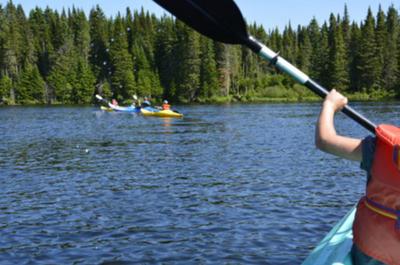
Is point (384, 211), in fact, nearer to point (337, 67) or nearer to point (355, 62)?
point (337, 67)

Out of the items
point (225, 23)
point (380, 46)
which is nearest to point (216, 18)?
point (225, 23)

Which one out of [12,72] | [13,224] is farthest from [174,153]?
[12,72]

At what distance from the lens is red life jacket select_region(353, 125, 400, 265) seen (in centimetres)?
273

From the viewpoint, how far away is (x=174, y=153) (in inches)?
821

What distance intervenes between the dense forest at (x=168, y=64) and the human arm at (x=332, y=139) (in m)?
82.0

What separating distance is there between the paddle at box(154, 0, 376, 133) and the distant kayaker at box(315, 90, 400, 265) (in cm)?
56

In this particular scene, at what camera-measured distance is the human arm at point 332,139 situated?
9.23ft

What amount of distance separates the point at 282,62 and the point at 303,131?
27117 mm

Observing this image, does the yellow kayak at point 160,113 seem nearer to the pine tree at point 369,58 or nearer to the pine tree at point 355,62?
the pine tree at point 369,58

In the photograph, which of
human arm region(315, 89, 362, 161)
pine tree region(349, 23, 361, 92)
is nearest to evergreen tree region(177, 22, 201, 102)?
pine tree region(349, 23, 361, 92)

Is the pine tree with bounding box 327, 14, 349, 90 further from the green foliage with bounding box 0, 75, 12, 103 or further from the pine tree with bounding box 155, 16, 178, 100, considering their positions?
the green foliage with bounding box 0, 75, 12, 103

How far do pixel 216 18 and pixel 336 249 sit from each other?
2.18 meters

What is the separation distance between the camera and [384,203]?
281cm

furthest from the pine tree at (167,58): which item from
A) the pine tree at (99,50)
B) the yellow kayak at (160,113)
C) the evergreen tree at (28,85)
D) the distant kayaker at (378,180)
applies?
the distant kayaker at (378,180)
